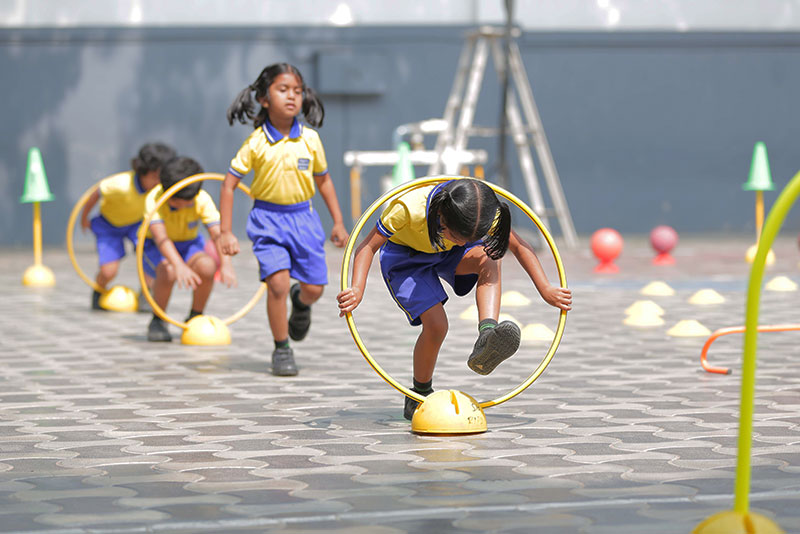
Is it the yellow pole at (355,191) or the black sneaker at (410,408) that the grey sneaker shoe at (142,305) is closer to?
the black sneaker at (410,408)

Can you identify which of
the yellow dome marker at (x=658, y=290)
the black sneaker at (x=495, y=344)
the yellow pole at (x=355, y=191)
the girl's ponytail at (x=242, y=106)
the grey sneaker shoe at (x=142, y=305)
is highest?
the yellow pole at (x=355, y=191)

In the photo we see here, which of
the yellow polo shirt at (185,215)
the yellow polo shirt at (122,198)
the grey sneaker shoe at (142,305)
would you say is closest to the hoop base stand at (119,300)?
the grey sneaker shoe at (142,305)

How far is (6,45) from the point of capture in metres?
17.5

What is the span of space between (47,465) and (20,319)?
17.1ft

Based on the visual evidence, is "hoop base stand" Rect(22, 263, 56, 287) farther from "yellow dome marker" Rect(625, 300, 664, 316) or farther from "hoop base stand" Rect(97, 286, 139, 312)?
"yellow dome marker" Rect(625, 300, 664, 316)

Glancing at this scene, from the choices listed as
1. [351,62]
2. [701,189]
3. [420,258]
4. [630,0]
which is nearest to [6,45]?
[351,62]

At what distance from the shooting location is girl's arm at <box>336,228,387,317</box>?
474cm

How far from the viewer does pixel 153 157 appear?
30.2 feet

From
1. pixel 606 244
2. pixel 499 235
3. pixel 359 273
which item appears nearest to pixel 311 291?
pixel 359 273

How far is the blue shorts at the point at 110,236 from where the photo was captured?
33.3ft

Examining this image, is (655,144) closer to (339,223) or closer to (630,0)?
(630,0)

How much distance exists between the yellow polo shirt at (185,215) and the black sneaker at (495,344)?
388 centimetres

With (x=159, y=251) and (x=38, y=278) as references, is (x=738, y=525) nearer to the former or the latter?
(x=159, y=251)

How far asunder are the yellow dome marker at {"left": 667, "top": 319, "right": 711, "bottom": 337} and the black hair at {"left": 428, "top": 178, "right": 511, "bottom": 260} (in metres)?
3.52
